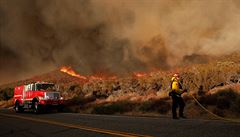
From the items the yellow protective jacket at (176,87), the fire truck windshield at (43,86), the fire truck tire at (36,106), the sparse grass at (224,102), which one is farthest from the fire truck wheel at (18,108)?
the yellow protective jacket at (176,87)

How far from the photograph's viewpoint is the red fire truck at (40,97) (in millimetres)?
21578

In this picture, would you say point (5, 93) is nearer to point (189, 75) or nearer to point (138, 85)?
point (138, 85)

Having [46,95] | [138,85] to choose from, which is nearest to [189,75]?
[138,85]

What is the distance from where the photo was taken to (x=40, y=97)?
21.8 metres

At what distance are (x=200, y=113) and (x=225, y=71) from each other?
15.6 metres

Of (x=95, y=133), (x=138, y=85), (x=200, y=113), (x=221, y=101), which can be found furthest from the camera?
(x=138, y=85)

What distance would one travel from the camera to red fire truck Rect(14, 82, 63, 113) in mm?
21578

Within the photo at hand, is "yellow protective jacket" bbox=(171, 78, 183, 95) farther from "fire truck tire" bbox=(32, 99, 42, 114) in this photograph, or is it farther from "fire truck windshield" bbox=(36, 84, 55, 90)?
"fire truck windshield" bbox=(36, 84, 55, 90)

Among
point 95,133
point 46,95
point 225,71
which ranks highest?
point 225,71

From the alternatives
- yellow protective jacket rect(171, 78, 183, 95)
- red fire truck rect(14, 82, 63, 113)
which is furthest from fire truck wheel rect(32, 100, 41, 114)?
yellow protective jacket rect(171, 78, 183, 95)

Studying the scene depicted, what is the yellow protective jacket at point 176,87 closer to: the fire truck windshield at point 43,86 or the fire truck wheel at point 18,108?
the fire truck windshield at point 43,86

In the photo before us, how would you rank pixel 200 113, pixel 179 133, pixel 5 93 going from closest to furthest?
pixel 179 133
pixel 200 113
pixel 5 93

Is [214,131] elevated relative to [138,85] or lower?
lower

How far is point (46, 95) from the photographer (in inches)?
856
